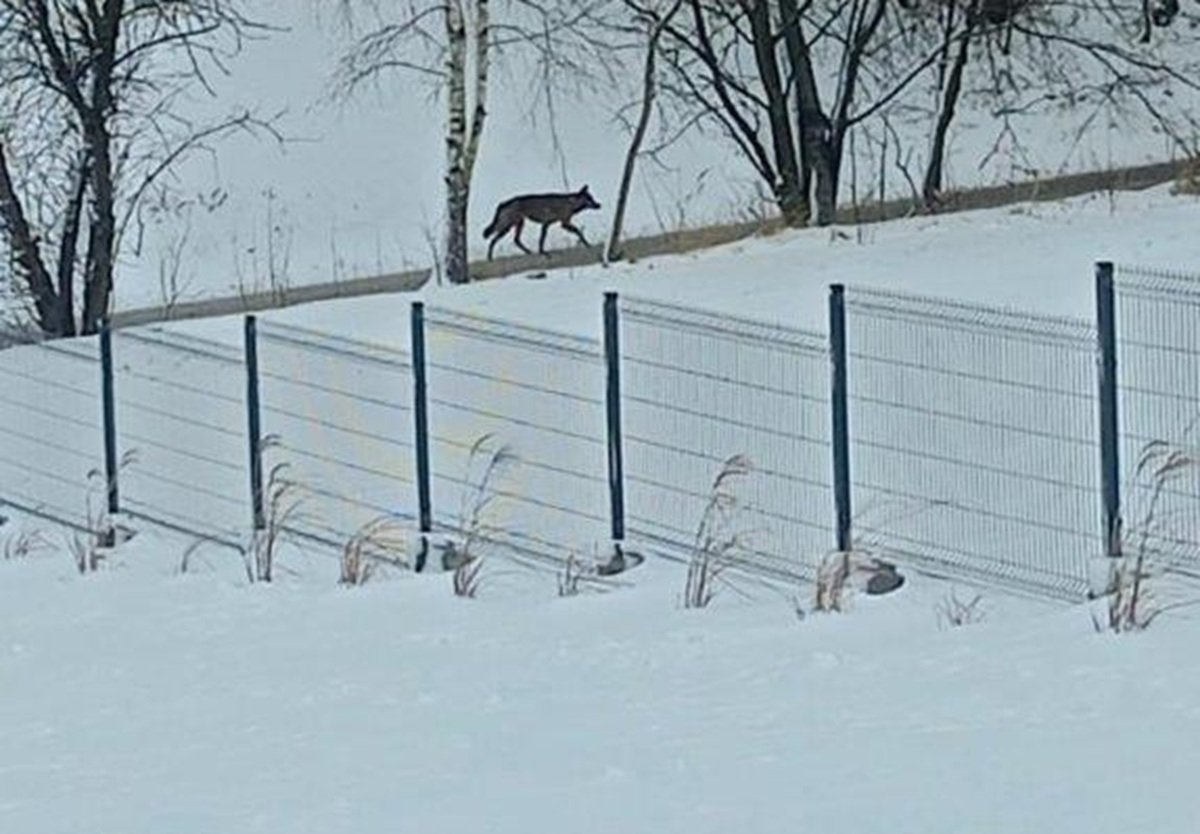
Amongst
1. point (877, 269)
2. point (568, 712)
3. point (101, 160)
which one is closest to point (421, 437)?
point (568, 712)

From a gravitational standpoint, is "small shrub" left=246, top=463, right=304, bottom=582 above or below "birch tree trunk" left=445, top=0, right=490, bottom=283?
below

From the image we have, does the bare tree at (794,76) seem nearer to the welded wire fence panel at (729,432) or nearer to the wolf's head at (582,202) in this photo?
the wolf's head at (582,202)

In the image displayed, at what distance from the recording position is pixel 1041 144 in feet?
108

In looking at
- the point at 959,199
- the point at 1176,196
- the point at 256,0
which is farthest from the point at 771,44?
the point at 256,0

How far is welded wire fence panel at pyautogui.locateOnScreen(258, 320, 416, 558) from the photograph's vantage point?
38.4ft

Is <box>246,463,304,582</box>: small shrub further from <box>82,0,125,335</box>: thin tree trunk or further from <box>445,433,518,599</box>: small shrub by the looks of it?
<box>82,0,125,335</box>: thin tree trunk

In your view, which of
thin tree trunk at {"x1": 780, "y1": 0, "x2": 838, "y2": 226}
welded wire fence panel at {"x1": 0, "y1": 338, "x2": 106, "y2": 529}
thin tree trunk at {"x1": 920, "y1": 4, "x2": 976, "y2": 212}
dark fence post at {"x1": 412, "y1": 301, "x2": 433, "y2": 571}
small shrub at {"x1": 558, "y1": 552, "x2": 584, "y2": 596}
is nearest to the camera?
small shrub at {"x1": 558, "y1": 552, "x2": 584, "y2": 596}

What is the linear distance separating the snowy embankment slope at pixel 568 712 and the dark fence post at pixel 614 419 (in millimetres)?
333

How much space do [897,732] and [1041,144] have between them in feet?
88.7

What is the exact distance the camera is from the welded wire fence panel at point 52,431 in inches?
552

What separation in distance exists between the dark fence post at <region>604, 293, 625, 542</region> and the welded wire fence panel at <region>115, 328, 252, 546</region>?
2858 millimetres

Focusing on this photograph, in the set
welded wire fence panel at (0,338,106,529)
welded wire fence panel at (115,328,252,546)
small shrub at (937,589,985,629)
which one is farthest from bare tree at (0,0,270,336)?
small shrub at (937,589,985,629)

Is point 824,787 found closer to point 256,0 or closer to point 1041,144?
point 1041,144

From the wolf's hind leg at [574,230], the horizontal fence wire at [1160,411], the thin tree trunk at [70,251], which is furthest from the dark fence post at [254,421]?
the wolf's hind leg at [574,230]
